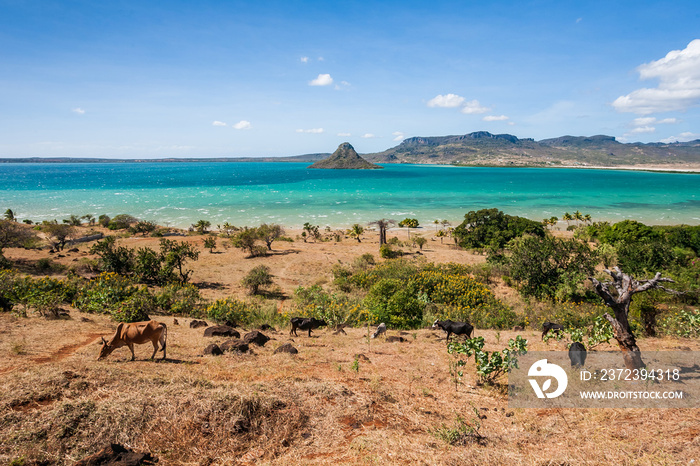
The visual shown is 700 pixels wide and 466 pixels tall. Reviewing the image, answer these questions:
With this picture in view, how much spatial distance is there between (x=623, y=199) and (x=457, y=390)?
10728 centimetres

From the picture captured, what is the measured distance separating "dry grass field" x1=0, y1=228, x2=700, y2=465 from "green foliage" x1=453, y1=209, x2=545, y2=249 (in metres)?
30.7

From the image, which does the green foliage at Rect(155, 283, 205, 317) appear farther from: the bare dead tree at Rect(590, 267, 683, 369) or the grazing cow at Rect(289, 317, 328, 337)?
the bare dead tree at Rect(590, 267, 683, 369)

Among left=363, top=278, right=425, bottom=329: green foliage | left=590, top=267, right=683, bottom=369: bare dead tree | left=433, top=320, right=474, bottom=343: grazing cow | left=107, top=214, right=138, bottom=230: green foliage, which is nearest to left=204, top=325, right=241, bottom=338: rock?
left=363, top=278, right=425, bottom=329: green foliage

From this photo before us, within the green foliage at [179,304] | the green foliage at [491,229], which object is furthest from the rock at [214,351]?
the green foliage at [491,229]

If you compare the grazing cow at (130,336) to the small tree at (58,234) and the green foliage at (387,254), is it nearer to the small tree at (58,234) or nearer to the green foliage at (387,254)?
the green foliage at (387,254)

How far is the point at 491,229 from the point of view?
3816 cm

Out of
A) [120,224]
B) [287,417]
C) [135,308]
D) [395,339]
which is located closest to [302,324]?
[395,339]

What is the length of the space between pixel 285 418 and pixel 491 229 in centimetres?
3733

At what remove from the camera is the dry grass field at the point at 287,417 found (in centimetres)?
484

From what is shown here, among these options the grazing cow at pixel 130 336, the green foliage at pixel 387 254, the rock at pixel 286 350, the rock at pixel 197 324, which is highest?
the grazing cow at pixel 130 336

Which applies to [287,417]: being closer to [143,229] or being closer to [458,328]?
[458,328]

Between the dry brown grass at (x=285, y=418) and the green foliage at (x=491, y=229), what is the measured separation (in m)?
30.8

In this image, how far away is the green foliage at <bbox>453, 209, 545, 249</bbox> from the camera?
3675 centimetres

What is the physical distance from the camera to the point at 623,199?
86250 mm
